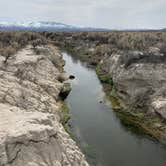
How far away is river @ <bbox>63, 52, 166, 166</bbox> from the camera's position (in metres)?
28.1

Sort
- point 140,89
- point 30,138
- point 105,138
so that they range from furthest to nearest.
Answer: point 140,89
point 105,138
point 30,138

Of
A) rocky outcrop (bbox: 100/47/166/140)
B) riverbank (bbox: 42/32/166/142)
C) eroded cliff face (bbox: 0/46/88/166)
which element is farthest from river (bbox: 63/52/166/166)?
eroded cliff face (bbox: 0/46/88/166)

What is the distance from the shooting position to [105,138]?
32.7 metres

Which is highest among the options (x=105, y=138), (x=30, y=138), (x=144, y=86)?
(x=30, y=138)

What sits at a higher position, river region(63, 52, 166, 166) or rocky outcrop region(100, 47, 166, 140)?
rocky outcrop region(100, 47, 166, 140)

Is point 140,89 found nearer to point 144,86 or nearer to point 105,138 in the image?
point 144,86

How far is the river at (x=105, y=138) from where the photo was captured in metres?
28.1

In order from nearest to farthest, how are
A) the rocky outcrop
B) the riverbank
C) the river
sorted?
the river, the riverbank, the rocky outcrop

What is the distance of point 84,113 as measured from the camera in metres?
41.0

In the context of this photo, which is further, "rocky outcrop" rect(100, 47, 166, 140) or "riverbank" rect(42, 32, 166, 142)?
"rocky outcrop" rect(100, 47, 166, 140)

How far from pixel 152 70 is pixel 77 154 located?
94.5 feet

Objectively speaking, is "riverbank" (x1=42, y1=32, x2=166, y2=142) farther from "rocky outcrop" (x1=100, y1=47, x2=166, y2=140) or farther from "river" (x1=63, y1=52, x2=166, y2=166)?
"river" (x1=63, y1=52, x2=166, y2=166)

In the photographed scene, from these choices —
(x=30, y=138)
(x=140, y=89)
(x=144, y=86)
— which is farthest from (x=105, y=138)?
(x=144, y=86)

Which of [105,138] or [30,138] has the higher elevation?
[30,138]
